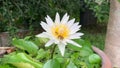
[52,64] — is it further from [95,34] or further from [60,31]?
[95,34]

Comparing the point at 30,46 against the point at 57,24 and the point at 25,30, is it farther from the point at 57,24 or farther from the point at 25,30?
the point at 25,30

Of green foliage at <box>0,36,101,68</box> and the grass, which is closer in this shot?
green foliage at <box>0,36,101,68</box>

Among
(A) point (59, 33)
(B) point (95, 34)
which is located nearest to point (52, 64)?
(A) point (59, 33)

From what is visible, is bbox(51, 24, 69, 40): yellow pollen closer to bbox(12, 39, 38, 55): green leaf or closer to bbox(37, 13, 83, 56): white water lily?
bbox(37, 13, 83, 56): white water lily

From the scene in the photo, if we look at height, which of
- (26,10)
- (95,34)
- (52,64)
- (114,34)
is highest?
(95,34)

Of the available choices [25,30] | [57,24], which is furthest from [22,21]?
[57,24]

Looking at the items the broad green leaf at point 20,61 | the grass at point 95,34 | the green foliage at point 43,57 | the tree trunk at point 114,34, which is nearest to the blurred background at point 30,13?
the grass at point 95,34

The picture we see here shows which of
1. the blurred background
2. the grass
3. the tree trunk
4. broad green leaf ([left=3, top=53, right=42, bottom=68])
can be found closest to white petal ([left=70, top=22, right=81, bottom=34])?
broad green leaf ([left=3, top=53, right=42, bottom=68])
